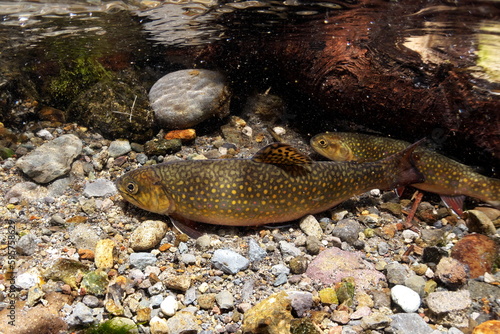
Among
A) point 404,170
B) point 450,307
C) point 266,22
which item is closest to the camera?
point 450,307

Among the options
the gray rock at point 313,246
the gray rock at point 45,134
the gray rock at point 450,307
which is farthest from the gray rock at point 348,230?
the gray rock at point 45,134

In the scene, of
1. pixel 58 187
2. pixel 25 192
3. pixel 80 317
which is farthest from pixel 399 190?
pixel 25 192

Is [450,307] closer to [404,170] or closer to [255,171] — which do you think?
[404,170]

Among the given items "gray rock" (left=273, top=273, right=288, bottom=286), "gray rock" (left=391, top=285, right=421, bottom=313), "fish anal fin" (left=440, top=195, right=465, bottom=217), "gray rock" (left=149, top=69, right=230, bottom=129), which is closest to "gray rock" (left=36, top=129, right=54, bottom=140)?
"gray rock" (left=149, top=69, right=230, bottom=129)

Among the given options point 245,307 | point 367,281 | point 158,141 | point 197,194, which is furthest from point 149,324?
point 158,141

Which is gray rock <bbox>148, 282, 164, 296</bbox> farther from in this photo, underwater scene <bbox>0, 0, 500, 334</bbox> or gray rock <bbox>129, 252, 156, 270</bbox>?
gray rock <bbox>129, 252, 156, 270</bbox>

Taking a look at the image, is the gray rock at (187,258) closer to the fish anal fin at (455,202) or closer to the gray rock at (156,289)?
the gray rock at (156,289)

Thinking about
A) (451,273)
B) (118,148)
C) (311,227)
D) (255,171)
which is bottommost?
(311,227)
